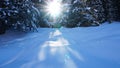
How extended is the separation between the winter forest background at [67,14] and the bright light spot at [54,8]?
9.1 inches

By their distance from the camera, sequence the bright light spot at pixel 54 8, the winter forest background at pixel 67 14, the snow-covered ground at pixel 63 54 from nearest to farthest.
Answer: the snow-covered ground at pixel 63 54
the winter forest background at pixel 67 14
the bright light spot at pixel 54 8

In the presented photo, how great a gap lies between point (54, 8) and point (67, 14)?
0.99 meters

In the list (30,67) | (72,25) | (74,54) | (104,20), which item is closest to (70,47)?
(74,54)

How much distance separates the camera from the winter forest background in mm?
6586

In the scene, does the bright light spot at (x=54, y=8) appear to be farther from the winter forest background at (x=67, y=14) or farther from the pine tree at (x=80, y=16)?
the pine tree at (x=80, y=16)

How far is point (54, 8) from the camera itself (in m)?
10.4

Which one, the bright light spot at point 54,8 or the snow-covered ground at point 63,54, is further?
the bright light spot at point 54,8

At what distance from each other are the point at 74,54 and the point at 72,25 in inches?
203

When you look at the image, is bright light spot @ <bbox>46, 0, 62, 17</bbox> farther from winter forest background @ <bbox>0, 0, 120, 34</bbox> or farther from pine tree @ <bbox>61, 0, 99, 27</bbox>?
pine tree @ <bbox>61, 0, 99, 27</bbox>

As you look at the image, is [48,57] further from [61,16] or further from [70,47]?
[61,16]

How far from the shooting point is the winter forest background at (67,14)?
6.59m

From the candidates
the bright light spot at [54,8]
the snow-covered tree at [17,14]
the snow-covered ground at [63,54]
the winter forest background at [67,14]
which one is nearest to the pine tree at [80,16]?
the winter forest background at [67,14]

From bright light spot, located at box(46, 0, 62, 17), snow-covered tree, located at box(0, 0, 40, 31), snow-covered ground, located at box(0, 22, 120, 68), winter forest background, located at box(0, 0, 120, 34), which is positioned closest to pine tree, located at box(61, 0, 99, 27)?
winter forest background, located at box(0, 0, 120, 34)

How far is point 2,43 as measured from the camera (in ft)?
18.1
